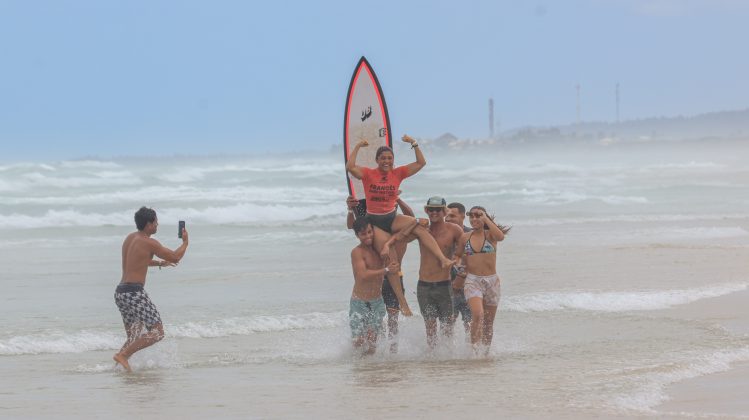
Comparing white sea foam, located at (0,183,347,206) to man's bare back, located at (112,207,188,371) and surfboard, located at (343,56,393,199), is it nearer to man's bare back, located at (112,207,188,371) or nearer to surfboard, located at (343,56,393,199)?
surfboard, located at (343,56,393,199)

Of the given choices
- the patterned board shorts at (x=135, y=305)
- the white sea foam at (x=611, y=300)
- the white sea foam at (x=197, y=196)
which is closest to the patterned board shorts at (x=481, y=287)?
the patterned board shorts at (x=135, y=305)

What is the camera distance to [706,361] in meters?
8.13

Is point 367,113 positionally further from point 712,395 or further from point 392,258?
point 712,395

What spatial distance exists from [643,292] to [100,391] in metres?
6.79

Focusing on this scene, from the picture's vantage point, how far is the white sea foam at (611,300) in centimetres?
1141

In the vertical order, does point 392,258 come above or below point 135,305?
above

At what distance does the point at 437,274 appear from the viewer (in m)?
8.37

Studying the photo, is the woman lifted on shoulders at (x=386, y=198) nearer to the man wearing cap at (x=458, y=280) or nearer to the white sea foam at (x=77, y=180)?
the man wearing cap at (x=458, y=280)

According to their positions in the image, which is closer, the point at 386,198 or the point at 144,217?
the point at 144,217

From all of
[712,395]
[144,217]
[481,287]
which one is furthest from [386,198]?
[712,395]

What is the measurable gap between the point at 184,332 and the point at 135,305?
223 centimetres

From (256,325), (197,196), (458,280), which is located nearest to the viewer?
(458,280)

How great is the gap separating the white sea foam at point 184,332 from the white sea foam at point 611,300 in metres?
2.09

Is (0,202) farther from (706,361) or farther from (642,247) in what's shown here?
(706,361)
